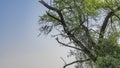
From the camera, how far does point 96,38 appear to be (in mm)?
25312

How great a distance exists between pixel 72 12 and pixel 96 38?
2.41 meters

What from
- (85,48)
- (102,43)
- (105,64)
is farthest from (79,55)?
(105,64)

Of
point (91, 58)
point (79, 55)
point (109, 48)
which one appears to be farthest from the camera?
point (79, 55)

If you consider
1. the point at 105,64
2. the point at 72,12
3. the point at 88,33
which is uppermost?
the point at 72,12

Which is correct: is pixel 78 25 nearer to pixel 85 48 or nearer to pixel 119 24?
pixel 85 48

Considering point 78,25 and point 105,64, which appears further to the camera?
point 78,25

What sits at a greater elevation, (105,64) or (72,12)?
(72,12)

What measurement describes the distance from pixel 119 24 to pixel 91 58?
444 centimetres

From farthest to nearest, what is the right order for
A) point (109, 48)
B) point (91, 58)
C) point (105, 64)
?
point (91, 58)
point (109, 48)
point (105, 64)

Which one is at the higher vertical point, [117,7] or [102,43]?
[117,7]

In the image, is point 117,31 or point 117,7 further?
point 117,31

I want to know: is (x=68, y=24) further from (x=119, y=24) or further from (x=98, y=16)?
(x=119, y=24)

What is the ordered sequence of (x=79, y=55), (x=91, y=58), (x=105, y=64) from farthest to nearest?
(x=79, y=55)
(x=91, y=58)
(x=105, y=64)

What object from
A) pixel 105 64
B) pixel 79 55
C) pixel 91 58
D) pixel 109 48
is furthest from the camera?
pixel 79 55
